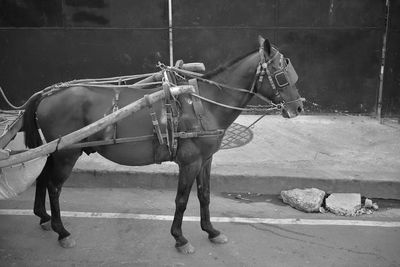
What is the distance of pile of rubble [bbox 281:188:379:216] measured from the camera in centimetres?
560

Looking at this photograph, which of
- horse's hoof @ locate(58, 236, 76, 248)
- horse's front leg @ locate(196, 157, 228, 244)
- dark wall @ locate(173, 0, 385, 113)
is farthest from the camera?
dark wall @ locate(173, 0, 385, 113)

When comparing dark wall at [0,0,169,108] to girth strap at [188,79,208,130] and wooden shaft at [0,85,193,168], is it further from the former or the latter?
wooden shaft at [0,85,193,168]

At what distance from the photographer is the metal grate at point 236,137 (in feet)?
24.6

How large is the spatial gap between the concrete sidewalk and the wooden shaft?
6.93 ft

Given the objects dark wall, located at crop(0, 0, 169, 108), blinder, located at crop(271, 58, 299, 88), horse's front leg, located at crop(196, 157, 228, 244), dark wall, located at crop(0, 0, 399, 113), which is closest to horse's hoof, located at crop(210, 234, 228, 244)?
horse's front leg, located at crop(196, 157, 228, 244)

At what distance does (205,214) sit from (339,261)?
4.68ft

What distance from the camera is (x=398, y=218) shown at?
547 centimetres

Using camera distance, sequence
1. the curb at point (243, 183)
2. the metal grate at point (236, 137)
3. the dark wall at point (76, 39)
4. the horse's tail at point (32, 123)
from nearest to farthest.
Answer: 1. the horse's tail at point (32, 123)
2. the curb at point (243, 183)
3. the metal grate at point (236, 137)
4. the dark wall at point (76, 39)

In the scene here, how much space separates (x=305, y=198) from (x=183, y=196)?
183 centimetres

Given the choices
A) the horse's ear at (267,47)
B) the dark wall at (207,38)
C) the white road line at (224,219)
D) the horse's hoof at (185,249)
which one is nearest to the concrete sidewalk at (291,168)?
the white road line at (224,219)

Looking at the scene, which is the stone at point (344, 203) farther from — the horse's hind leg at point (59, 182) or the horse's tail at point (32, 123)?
the horse's tail at point (32, 123)

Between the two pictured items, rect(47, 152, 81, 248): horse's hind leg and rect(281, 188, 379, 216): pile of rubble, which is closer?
rect(47, 152, 81, 248): horse's hind leg

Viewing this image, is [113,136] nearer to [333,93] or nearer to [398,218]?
[398,218]

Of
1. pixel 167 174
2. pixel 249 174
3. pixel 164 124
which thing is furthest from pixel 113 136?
pixel 249 174
